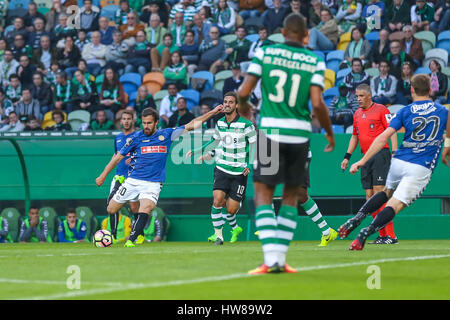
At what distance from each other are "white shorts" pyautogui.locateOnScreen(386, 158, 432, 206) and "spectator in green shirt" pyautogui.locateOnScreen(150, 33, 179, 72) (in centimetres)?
1103

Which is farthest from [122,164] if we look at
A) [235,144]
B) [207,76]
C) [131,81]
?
[131,81]

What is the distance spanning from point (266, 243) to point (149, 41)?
15.0 m

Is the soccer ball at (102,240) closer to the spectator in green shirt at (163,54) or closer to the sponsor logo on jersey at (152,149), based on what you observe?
the sponsor logo on jersey at (152,149)

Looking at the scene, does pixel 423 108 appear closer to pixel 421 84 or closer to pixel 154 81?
pixel 421 84

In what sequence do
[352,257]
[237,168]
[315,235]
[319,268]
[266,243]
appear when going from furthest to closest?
[315,235] → [237,168] → [352,257] → [319,268] → [266,243]

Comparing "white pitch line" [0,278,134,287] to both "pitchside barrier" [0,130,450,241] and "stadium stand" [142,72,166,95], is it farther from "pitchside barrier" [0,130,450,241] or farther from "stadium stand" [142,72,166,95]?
"stadium stand" [142,72,166,95]

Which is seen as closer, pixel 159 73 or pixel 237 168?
pixel 237 168

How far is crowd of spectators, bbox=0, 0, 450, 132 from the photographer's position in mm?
17328

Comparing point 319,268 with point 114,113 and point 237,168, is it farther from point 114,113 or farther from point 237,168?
point 114,113

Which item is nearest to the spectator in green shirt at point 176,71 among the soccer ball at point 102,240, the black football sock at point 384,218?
the soccer ball at point 102,240

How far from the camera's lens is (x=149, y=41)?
2077cm

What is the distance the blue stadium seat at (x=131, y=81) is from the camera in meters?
19.6
